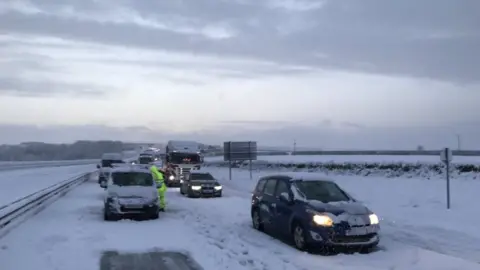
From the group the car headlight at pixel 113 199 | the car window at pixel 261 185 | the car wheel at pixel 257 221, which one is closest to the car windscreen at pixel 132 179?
the car headlight at pixel 113 199

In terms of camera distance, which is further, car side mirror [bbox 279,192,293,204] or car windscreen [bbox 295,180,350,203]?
car side mirror [bbox 279,192,293,204]

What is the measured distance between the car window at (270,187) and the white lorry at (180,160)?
78.7 ft

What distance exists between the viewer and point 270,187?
15625 mm

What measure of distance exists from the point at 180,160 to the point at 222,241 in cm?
2691

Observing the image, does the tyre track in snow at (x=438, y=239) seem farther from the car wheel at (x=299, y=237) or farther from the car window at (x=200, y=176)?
the car window at (x=200, y=176)

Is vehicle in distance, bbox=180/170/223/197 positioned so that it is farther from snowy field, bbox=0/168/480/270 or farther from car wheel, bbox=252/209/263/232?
car wheel, bbox=252/209/263/232

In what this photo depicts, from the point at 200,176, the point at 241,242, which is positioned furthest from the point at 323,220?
the point at 200,176

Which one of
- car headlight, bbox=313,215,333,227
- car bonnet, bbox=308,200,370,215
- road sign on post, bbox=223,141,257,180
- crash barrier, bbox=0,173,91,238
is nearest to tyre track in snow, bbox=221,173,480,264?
car bonnet, bbox=308,200,370,215

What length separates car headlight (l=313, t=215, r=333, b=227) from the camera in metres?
12.1

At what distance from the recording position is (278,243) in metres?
13.6

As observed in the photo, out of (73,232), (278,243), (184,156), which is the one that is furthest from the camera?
(184,156)

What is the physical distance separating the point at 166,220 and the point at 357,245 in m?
8.10

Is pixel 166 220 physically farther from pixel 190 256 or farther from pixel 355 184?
pixel 355 184

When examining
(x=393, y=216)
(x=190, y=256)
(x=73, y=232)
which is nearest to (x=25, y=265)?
(x=190, y=256)
